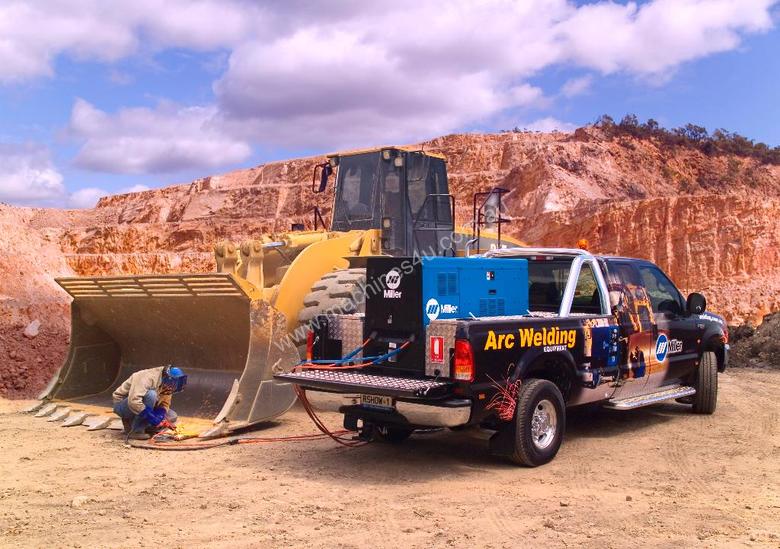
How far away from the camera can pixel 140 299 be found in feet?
30.0

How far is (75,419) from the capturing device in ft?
28.7

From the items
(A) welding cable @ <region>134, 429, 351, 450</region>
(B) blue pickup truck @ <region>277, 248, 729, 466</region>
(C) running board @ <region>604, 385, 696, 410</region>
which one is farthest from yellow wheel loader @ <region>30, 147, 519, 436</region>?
(C) running board @ <region>604, 385, 696, 410</region>

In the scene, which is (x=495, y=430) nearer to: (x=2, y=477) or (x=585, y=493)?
(x=585, y=493)

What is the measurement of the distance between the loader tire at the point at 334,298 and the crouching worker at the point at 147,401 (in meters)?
1.47

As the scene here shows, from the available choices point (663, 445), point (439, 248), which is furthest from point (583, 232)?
point (663, 445)

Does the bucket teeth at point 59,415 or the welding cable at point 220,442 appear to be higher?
the bucket teeth at point 59,415

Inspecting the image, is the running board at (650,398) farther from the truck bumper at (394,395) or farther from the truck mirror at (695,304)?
the truck bumper at (394,395)

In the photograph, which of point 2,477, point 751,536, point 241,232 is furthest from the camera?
point 241,232

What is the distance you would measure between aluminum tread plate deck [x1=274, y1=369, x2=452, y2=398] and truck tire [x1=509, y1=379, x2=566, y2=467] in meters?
0.77

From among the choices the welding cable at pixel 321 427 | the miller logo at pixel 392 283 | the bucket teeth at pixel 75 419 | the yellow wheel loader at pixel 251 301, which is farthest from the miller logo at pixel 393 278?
the bucket teeth at pixel 75 419

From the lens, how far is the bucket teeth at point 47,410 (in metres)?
9.10

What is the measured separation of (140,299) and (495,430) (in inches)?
185

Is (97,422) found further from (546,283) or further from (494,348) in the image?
(546,283)

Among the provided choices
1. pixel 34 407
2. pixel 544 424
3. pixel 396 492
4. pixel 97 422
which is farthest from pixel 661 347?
pixel 34 407
